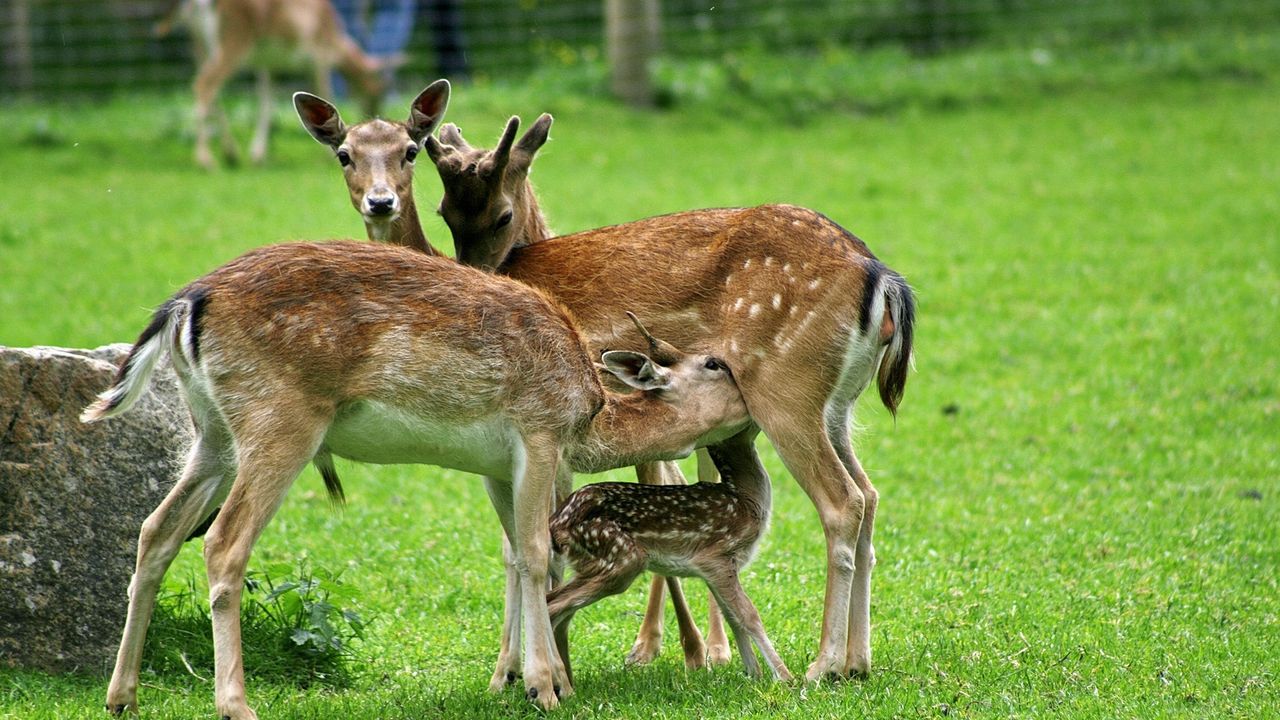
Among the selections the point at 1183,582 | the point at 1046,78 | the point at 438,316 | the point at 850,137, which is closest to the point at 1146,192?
the point at 850,137

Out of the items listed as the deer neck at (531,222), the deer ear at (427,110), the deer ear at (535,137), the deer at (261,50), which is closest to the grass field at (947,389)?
the deer at (261,50)

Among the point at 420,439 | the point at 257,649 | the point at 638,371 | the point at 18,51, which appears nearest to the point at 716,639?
the point at 638,371

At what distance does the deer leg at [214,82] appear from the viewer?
16.5m

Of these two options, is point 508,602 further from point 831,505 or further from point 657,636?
point 831,505

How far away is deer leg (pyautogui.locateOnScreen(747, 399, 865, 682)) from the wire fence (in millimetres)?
15124

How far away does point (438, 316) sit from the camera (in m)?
5.62

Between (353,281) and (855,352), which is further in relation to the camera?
(855,352)

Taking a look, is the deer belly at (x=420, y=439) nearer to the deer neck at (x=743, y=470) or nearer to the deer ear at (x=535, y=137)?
the deer neck at (x=743, y=470)

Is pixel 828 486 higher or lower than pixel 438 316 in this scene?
lower

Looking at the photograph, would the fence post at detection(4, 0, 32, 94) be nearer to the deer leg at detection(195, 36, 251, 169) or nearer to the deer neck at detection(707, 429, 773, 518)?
the deer leg at detection(195, 36, 251, 169)

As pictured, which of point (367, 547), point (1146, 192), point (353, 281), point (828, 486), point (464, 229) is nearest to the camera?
point (353, 281)

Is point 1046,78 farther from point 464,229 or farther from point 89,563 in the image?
point 89,563

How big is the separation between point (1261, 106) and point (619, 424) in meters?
14.6

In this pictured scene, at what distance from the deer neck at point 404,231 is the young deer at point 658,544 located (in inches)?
60.1
